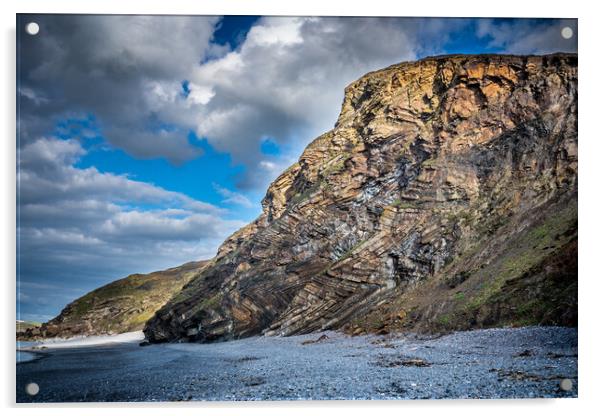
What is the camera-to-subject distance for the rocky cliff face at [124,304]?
54094mm

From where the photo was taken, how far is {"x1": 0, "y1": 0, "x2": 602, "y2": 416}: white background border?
11031mm

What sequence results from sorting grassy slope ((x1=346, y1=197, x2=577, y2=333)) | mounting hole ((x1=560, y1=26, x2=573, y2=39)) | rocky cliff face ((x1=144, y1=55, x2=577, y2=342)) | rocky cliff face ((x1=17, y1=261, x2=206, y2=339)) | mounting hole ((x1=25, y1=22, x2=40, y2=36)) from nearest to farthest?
mounting hole ((x1=25, y1=22, x2=40, y2=36)), mounting hole ((x1=560, y1=26, x2=573, y2=39)), grassy slope ((x1=346, y1=197, x2=577, y2=333)), rocky cliff face ((x1=144, y1=55, x2=577, y2=342)), rocky cliff face ((x1=17, y1=261, x2=206, y2=339))

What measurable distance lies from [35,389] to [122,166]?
21.1 ft

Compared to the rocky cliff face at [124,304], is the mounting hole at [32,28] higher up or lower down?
higher up

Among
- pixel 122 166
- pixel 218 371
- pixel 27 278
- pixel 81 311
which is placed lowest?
pixel 81 311

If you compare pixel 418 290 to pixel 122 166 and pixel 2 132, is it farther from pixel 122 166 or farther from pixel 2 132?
pixel 2 132

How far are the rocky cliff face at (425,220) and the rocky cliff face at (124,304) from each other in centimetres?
1907

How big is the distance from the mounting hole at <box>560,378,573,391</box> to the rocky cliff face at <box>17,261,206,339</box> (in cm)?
4433

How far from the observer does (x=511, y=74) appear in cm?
2528

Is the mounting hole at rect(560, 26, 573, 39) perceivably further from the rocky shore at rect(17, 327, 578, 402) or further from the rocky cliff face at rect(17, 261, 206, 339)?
the rocky cliff face at rect(17, 261, 206, 339)

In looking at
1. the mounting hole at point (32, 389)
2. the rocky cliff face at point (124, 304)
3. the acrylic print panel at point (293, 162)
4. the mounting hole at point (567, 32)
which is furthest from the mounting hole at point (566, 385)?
the rocky cliff face at point (124, 304)

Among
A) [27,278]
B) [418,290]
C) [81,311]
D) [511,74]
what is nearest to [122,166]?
[27,278]

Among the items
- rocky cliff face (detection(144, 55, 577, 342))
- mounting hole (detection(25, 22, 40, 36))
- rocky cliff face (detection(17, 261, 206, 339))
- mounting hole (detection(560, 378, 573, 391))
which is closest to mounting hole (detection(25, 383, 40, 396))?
mounting hole (detection(25, 22, 40, 36))
